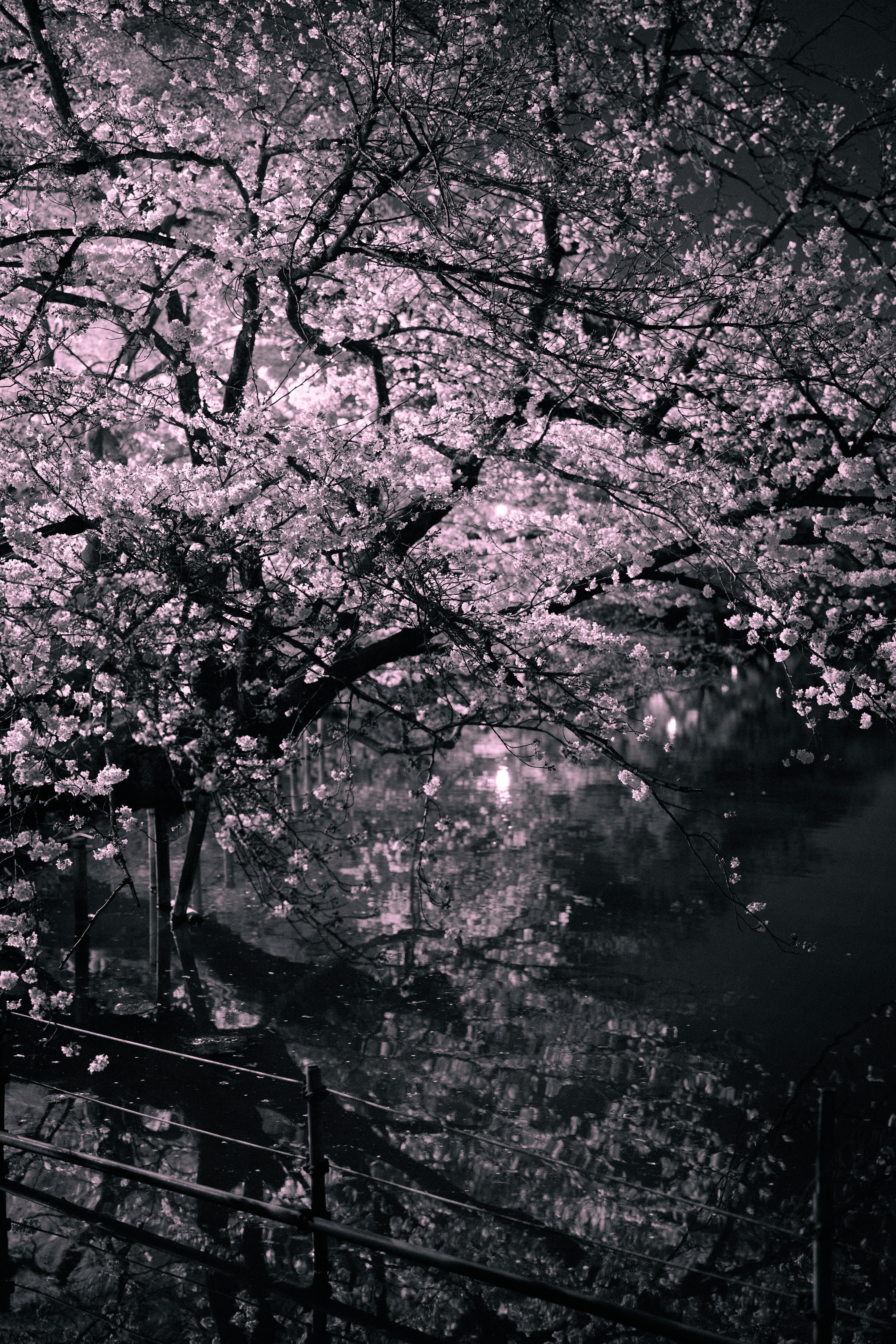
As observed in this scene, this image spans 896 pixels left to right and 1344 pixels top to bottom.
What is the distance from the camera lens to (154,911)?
37.7 ft

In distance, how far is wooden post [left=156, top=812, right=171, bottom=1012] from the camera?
1001cm

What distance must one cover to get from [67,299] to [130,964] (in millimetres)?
7573

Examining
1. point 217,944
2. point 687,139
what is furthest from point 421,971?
point 687,139

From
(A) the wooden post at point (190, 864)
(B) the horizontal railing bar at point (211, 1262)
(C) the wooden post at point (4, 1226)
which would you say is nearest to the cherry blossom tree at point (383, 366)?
(A) the wooden post at point (190, 864)

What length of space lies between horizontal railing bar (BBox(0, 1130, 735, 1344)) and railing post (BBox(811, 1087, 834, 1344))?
38cm

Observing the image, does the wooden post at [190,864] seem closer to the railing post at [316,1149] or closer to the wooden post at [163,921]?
the wooden post at [163,921]

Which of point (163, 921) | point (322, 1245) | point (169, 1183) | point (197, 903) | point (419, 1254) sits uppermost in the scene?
point (197, 903)

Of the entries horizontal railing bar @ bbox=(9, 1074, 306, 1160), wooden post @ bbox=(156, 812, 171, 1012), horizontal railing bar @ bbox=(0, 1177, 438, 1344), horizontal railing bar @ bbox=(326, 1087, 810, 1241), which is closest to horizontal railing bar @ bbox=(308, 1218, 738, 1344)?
horizontal railing bar @ bbox=(0, 1177, 438, 1344)

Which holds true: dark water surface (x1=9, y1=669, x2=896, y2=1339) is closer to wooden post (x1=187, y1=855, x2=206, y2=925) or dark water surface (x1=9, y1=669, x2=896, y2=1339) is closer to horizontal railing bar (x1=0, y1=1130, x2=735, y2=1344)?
wooden post (x1=187, y1=855, x2=206, y2=925)

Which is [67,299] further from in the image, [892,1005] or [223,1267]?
[892,1005]

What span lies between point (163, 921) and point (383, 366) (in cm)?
611

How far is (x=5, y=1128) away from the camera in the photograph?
24.0ft

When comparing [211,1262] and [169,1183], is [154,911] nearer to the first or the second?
[211,1262]

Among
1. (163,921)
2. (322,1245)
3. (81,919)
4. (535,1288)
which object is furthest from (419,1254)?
(81,919)
